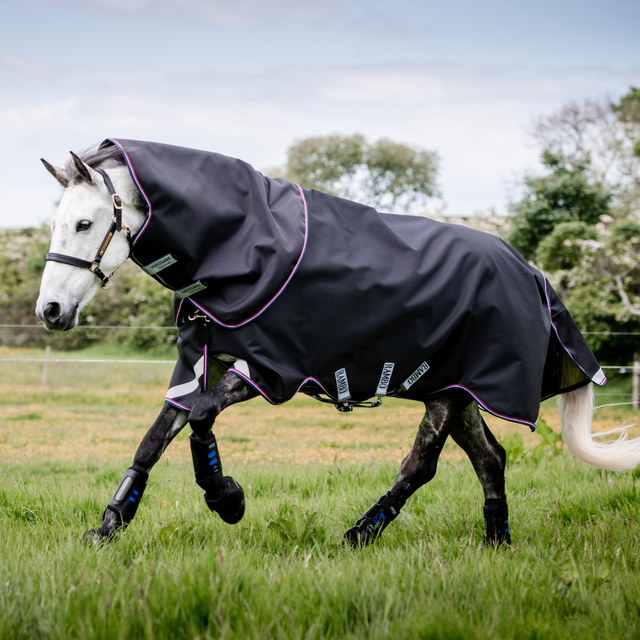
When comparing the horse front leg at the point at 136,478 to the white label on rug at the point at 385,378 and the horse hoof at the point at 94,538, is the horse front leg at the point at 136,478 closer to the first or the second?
the horse hoof at the point at 94,538

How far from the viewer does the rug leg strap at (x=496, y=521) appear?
10.9ft

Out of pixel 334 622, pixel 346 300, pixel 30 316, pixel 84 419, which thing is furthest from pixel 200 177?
pixel 30 316

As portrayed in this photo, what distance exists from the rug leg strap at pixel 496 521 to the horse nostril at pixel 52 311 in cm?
248

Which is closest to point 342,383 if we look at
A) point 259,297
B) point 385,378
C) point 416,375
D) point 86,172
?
point 385,378

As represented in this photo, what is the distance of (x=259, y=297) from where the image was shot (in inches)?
108

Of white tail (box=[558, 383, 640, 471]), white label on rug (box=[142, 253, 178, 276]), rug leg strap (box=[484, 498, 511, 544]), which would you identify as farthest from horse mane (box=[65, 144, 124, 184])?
white tail (box=[558, 383, 640, 471])

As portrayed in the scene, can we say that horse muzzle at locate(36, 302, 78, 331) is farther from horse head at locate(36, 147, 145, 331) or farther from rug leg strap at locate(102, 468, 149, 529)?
rug leg strap at locate(102, 468, 149, 529)

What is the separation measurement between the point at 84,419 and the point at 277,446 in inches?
169

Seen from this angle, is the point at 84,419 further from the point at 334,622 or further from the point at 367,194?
the point at 367,194

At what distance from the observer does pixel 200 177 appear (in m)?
2.85

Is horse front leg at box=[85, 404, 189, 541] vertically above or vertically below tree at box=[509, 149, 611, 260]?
below

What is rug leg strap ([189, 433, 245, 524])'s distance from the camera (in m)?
2.78

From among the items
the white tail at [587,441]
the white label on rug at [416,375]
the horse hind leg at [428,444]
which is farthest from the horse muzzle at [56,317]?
the white tail at [587,441]

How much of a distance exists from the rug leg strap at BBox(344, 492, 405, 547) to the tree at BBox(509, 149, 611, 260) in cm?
1390
